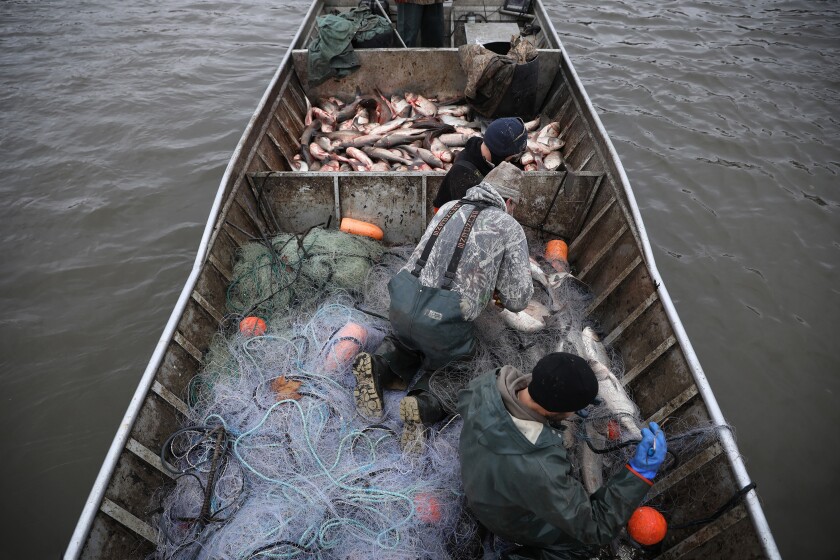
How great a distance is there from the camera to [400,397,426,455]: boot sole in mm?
3281

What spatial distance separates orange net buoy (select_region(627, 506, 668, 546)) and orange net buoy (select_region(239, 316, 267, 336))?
10.9ft

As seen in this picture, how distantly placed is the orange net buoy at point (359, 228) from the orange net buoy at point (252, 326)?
1535mm

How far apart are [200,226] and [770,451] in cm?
786

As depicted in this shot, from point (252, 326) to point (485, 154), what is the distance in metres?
2.71

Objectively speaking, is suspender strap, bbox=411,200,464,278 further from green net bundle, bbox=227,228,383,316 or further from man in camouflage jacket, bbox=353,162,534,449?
green net bundle, bbox=227,228,383,316

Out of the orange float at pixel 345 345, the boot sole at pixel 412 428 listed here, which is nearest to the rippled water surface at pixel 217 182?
the orange float at pixel 345 345

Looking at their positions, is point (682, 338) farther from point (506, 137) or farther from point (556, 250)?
point (506, 137)

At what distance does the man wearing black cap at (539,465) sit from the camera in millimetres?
2244

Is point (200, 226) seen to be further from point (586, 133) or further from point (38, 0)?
point (38, 0)

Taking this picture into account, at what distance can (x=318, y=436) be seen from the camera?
11.1ft

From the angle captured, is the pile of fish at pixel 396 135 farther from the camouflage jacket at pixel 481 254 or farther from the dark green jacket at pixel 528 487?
the dark green jacket at pixel 528 487

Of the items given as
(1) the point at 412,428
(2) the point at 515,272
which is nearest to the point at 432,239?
(2) the point at 515,272

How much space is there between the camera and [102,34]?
37.0 feet

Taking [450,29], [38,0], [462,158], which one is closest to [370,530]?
[462,158]
